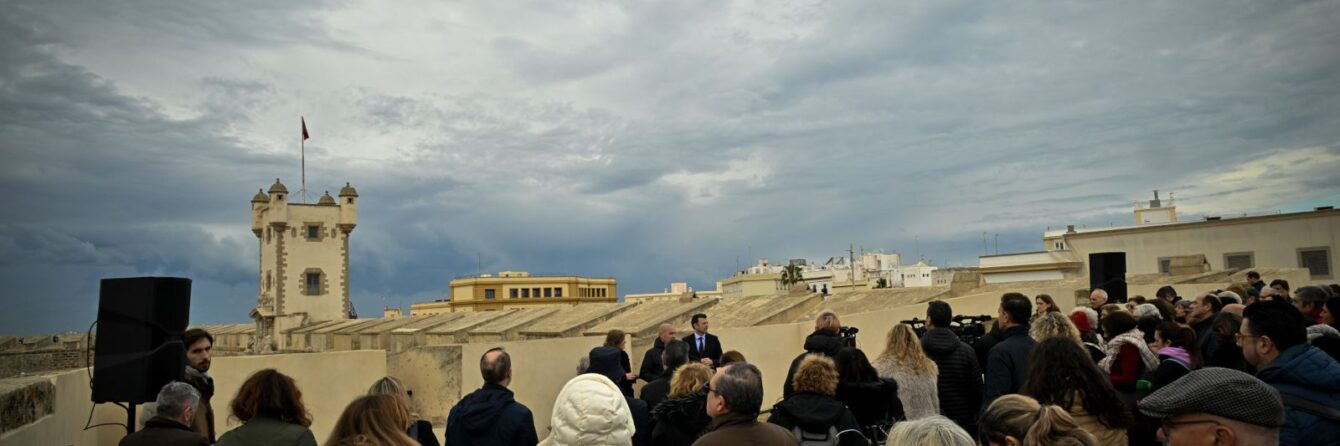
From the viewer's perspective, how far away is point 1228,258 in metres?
34.8

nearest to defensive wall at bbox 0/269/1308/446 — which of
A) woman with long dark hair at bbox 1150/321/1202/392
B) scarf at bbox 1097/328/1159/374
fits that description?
scarf at bbox 1097/328/1159/374

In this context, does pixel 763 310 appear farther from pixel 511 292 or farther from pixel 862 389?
pixel 511 292

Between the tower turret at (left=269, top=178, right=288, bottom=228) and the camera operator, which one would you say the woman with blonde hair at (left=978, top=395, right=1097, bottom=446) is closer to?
the camera operator

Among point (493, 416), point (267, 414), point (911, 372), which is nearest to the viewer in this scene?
point (267, 414)

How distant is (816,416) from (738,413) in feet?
2.67

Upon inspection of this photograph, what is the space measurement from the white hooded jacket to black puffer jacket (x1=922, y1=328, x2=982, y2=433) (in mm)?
2893

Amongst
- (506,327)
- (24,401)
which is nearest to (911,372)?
(24,401)

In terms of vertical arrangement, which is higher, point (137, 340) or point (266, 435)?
point (137, 340)

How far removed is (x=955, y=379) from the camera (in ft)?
20.7

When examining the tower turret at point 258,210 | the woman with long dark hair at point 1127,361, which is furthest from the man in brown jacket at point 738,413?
the tower turret at point 258,210

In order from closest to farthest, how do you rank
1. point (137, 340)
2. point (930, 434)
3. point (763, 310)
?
point (930, 434), point (137, 340), point (763, 310)

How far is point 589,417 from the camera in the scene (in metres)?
4.45

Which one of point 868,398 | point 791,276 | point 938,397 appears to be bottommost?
point 938,397

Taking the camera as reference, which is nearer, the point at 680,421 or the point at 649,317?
the point at 680,421
